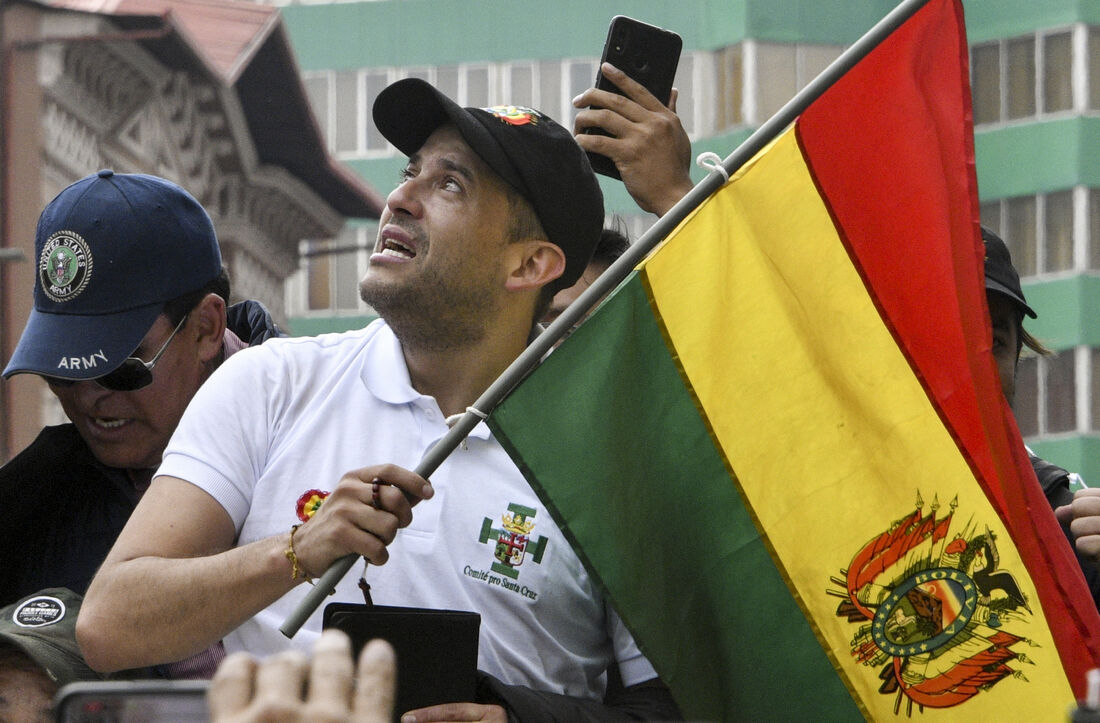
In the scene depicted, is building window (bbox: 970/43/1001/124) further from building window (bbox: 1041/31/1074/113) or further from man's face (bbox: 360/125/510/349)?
man's face (bbox: 360/125/510/349)

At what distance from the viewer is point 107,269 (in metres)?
3.85

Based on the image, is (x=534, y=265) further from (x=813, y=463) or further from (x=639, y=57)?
(x=813, y=463)

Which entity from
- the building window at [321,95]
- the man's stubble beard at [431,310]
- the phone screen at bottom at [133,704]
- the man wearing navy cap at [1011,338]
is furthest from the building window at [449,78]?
the phone screen at bottom at [133,704]

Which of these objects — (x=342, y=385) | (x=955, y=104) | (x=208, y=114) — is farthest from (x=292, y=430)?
(x=208, y=114)

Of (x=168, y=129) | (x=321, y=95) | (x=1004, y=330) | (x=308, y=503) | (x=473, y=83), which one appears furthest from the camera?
(x=321, y=95)

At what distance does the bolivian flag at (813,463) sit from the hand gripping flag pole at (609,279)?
0.08 ft

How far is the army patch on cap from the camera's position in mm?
3850

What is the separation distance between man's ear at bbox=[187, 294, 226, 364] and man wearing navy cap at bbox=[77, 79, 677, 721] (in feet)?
1.12

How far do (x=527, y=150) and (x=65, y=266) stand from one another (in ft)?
3.23

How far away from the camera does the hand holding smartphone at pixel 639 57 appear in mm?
3785

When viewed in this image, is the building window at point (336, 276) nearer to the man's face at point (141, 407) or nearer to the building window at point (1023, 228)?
the building window at point (1023, 228)

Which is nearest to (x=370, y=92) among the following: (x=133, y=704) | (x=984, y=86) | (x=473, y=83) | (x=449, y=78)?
(x=449, y=78)

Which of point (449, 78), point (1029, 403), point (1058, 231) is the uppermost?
point (449, 78)

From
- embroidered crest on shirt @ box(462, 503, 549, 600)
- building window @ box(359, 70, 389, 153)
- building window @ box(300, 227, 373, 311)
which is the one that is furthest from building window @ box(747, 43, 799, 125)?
embroidered crest on shirt @ box(462, 503, 549, 600)
